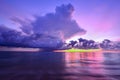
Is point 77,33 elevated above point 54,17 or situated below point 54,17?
below

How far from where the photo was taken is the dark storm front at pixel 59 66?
12.8 feet

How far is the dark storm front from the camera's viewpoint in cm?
391

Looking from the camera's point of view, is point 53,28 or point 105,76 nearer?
point 105,76

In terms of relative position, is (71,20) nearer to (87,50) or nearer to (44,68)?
(87,50)

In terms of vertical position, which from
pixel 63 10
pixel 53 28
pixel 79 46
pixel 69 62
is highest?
pixel 63 10

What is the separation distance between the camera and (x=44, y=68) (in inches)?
162

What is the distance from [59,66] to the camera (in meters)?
4.23

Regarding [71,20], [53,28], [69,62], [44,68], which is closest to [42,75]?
[44,68]

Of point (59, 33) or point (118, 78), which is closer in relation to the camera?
point (118, 78)

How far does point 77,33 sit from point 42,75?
3.42 ft

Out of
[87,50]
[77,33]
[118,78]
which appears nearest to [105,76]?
[118,78]

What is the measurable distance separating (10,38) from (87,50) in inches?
56.9

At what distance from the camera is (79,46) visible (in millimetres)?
4391

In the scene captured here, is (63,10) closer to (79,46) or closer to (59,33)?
(59,33)
